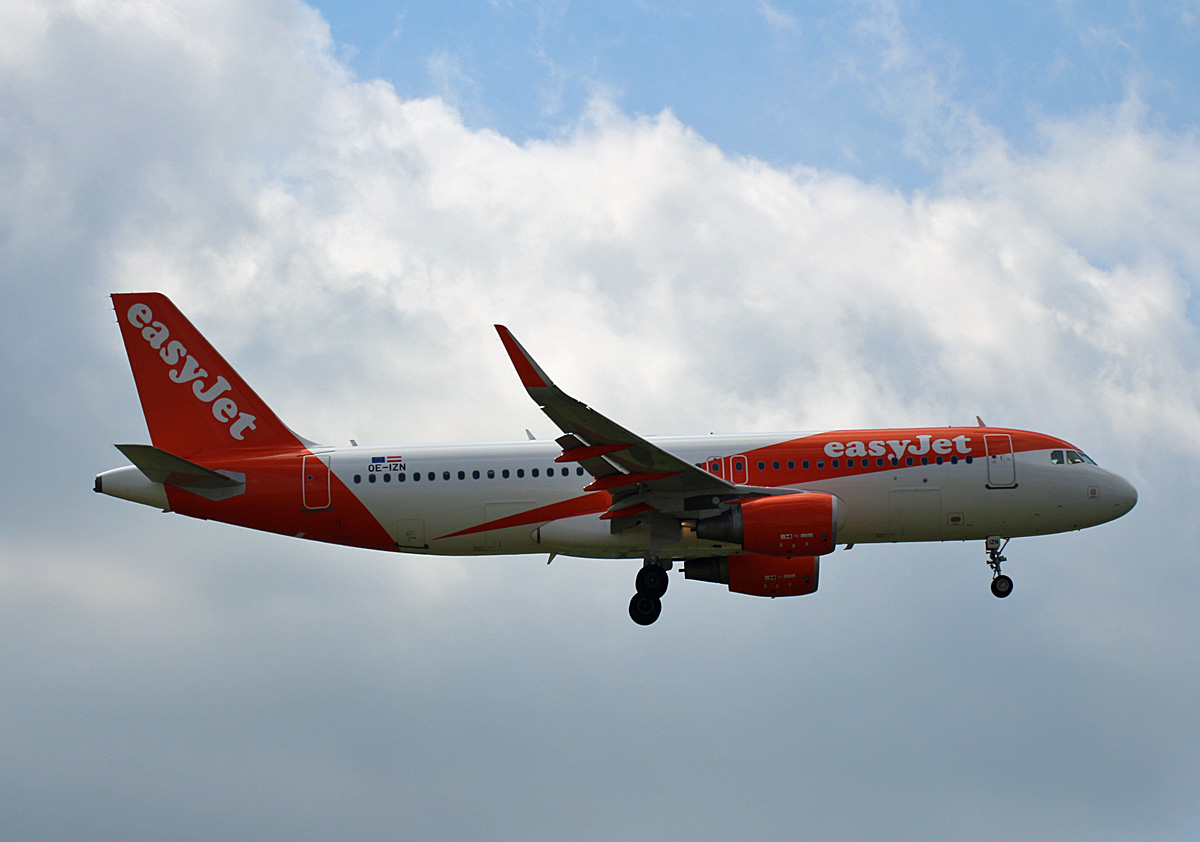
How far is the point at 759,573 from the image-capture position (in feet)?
107

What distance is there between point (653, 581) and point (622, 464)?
4.00 m

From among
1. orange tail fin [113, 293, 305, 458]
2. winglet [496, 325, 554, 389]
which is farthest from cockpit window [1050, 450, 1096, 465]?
orange tail fin [113, 293, 305, 458]

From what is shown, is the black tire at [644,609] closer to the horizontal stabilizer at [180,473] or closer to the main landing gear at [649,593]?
the main landing gear at [649,593]

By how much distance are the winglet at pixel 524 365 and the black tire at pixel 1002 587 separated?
1455 cm

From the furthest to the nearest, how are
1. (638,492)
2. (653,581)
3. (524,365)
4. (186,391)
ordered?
(186,391) < (653,581) < (638,492) < (524,365)

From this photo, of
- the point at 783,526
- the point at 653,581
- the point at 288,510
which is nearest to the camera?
the point at 783,526

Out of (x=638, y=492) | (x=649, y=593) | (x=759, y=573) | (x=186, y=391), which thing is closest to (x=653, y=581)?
(x=649, y=593)

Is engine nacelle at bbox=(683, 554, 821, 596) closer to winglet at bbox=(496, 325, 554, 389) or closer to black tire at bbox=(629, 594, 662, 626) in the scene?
→ black tire at bbox=(629, 594, 662, 626)

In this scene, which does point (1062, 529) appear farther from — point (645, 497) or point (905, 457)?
point (645, 497)

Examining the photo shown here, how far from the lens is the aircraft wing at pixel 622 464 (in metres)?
25.7

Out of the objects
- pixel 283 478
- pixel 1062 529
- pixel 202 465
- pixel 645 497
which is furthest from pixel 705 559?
pixel 202 465

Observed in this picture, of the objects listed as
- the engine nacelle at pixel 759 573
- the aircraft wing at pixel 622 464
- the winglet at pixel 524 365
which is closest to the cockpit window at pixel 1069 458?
the engine nacelle at pixel 759 573

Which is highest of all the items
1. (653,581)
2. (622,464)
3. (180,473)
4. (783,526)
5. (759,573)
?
(180,473)

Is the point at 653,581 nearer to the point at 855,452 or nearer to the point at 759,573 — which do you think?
the point at 759,573
